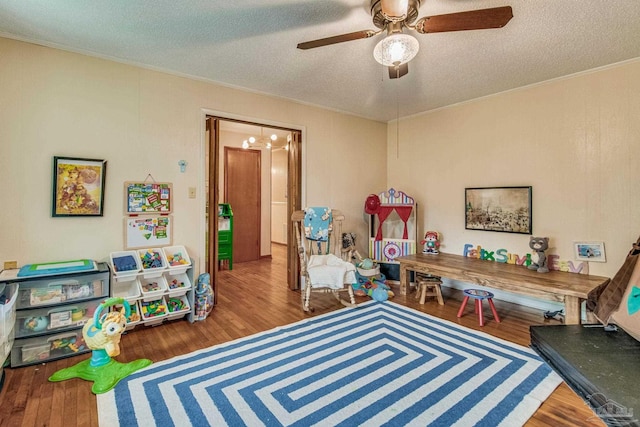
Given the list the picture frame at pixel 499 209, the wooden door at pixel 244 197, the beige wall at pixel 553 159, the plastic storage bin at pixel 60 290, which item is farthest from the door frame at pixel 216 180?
the picture frame at pixel 499 209

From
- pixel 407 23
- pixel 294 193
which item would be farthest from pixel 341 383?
pixel 294 193

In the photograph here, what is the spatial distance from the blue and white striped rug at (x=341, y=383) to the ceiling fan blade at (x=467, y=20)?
2.18 m

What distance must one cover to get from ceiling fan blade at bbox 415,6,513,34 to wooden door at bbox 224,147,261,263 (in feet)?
15.3

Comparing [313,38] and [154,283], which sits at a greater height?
[313,38]

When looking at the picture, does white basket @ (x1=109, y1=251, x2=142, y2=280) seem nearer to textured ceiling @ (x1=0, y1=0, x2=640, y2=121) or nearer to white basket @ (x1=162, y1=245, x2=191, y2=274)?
white basket @ (x1=162, y1=245, x2=191, y2=274)

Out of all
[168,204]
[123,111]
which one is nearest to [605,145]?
[168,204]

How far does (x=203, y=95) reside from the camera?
10.7ft

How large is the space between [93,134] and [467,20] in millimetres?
3041

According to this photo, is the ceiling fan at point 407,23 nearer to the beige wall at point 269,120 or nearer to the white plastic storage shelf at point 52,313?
the beige wall at point 269,120

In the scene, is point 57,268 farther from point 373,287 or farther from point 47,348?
point 373,287

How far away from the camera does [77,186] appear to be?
2611 millimetres

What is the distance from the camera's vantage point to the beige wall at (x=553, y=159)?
2.83 metres

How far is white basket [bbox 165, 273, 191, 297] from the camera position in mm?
2891

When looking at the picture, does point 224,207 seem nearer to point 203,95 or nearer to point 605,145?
point 203,95
